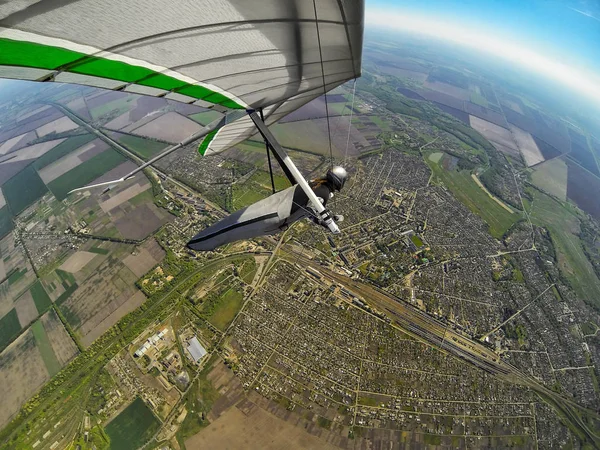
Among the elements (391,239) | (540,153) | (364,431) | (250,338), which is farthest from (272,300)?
(540,153)

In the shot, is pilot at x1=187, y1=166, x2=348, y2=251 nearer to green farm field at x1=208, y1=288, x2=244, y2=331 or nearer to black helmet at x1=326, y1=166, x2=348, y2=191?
black helmet at x1=326, y1=166, x2=348, y2=191

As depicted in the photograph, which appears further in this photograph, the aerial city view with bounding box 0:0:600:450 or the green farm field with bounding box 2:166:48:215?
the green farm field with bounding box 2:166:48:215

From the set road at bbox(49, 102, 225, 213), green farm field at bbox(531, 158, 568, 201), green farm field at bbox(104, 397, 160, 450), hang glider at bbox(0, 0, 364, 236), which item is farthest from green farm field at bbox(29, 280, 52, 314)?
green farm field at bbox(531, 158, 568, 201)

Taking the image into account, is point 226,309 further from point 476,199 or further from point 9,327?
point 476,199

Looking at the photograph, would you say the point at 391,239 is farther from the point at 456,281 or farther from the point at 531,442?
the point at 531,442

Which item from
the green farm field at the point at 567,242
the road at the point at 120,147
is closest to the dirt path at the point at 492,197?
the green farm field at the point at 567,242

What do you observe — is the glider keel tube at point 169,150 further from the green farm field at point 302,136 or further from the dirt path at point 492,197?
the dirt path at point 492,197
